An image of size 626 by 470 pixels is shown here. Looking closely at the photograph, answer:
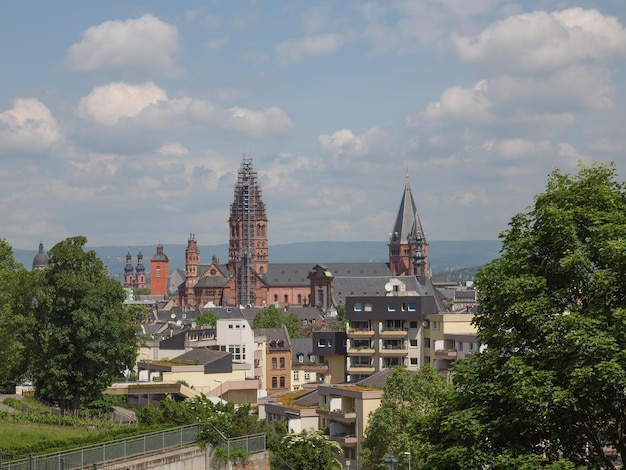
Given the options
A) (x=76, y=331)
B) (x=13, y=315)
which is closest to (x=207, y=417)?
(x=76, y=331)

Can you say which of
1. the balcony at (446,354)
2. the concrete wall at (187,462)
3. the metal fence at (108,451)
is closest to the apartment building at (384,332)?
the balcony at (446,354)

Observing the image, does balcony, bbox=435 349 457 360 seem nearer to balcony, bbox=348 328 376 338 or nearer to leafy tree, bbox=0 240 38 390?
balcony, bbox=348 328 376 338

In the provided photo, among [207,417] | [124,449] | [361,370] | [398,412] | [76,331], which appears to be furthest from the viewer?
[361,370]

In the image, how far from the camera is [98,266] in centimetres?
6022

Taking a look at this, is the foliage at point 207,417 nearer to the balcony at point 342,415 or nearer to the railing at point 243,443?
the railing at point 243,443

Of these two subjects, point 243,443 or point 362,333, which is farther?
point 362,333

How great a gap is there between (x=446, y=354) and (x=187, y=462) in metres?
53.5

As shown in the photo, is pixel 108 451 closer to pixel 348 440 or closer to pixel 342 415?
pixel 348 440

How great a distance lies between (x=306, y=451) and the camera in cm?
5759

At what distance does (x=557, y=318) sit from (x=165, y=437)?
14256mm

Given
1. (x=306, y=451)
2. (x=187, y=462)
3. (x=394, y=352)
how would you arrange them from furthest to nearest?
(x=394, y=352)
(x=306, y=451)
(x=187, y=462)

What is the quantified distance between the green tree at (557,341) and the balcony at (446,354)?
190 ft

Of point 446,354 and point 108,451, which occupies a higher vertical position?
point 446,354

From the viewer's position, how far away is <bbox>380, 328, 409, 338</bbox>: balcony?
93562 mm
